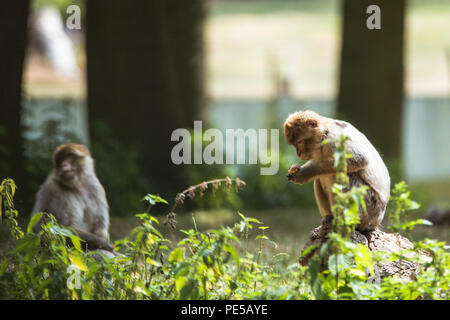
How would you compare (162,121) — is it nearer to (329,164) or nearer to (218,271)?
(329,164)

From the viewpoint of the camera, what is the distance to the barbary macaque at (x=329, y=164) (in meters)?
5.63

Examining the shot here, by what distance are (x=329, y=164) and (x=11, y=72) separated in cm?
537

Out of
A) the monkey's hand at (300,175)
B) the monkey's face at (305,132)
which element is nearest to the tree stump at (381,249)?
the monkey's hand at (300,175)

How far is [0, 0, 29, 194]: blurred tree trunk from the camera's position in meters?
9.77

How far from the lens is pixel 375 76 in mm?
13797

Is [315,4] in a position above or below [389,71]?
above

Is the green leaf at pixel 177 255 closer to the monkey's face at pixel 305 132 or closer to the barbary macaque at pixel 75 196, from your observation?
the monkey's face at pixel 305 132

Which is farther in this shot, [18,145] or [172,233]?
[18,145]

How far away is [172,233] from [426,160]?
16.0 meters

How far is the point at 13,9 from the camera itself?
983 centimetres

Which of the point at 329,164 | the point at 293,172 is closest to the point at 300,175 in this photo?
the point at 293,172

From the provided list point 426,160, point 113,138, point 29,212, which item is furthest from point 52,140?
point 426,160
